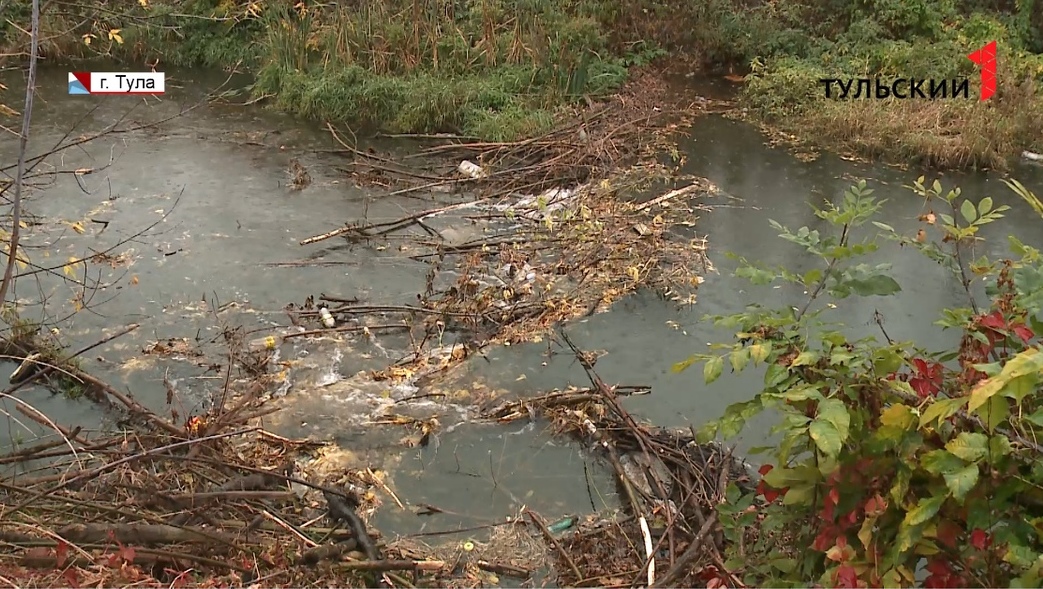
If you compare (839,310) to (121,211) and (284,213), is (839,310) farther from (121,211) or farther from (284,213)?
(121,211)

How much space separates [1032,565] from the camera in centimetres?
212

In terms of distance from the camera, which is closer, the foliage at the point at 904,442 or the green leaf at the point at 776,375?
the foliage at the point at 904,442

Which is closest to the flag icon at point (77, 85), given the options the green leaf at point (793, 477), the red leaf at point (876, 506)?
the green leaf at point (793, 477)

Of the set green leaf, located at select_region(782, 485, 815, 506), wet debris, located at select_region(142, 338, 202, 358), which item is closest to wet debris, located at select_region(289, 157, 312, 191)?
wet debris, located at select_region(142, 338, 202, 358)

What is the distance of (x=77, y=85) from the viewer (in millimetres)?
12797

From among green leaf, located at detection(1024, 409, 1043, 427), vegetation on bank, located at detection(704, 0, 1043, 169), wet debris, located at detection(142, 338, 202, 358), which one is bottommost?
wet debris, located at detection(142, 338, 202, 358)

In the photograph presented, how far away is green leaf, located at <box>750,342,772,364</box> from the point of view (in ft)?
8.54

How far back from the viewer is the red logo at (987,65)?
10.4m

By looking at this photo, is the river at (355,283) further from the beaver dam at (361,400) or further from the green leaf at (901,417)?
the green leaf at (901,417)

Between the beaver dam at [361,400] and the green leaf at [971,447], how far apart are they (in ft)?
4.01

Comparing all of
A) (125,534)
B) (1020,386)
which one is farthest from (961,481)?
(125,534)

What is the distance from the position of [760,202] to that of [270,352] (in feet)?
16.3

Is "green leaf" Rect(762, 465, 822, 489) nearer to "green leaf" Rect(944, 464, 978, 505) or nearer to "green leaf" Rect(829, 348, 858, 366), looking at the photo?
"green leaf" Rect(829, 348, 858, 366)

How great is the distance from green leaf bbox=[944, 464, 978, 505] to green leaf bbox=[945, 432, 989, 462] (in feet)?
0.09
